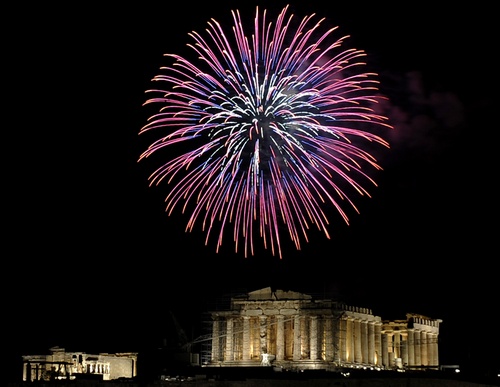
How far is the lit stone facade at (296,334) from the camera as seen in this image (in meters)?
120

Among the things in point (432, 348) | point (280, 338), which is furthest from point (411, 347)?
point (280, 338)

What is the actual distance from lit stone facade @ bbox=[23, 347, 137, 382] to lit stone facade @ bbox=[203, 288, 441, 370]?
11.6 metres

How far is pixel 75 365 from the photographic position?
11969cm

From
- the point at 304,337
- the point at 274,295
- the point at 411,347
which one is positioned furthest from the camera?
the point at 411,347

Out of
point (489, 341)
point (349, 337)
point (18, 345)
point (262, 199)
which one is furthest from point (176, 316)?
point (262, 199)

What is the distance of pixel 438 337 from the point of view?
5807 inches

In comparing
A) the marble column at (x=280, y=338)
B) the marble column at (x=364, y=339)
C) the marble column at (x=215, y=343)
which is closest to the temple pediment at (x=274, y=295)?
the marble column at (x=280, y=338)

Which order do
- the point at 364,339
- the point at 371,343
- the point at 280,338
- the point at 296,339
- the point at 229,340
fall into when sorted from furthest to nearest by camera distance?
1. the point at 371,343
2. the point at 364,339
3. the point at 229,340
4. the point at 280,338
5. the point at 296,339

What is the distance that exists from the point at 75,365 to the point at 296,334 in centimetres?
2836

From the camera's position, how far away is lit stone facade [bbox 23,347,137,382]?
114 meters

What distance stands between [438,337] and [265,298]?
3606 centimetres

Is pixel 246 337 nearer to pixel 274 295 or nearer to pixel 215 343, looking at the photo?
pixel 215 343

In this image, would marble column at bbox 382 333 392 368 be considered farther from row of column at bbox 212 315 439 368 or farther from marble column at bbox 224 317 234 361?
marble column at bbox 224 317 234 361

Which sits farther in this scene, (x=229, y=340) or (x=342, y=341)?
(x=229, y=340)
